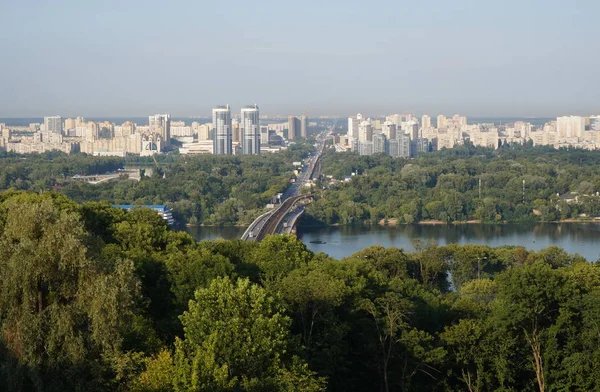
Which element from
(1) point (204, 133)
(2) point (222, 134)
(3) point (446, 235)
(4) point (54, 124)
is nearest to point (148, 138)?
(2) point (222, 134)

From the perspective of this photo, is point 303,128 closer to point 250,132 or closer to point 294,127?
point 294,127

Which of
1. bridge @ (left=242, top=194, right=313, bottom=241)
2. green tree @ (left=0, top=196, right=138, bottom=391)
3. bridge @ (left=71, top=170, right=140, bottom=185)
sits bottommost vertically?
bridge @ (left=242, top=194, right=313, bottom=241)

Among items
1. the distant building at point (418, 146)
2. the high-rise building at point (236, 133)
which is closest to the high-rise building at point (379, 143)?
the distant building at point (418, 146)

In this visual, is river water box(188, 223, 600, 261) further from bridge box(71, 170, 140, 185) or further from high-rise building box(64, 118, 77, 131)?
high-rise building box(64, 118, 77, 131)

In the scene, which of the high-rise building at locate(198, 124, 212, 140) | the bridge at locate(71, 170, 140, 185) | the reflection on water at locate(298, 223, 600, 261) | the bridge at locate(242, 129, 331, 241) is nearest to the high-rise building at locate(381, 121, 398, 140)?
the high-rise building at locate(198, 124, 212, 140)

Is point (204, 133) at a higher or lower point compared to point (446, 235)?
higher

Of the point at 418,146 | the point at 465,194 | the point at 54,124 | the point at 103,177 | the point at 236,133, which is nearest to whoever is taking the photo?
the point at 465,194
